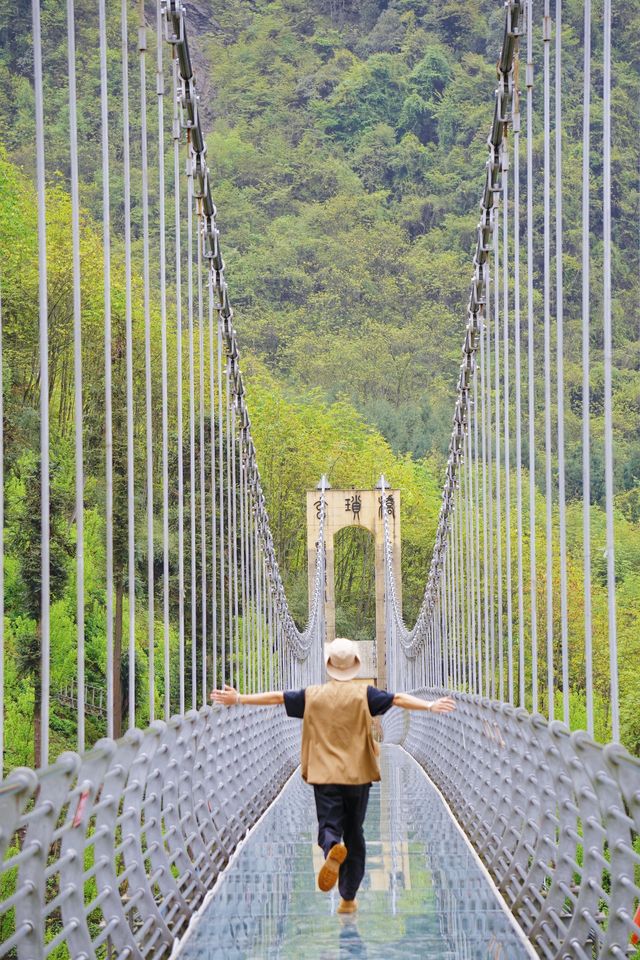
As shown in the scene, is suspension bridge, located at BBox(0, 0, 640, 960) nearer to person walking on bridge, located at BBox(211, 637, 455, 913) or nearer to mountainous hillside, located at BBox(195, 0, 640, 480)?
person walking on bridge, located at BBox(211, 637, 455, 913)

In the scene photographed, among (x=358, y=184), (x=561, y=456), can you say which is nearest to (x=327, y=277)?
(x=358, y=184)

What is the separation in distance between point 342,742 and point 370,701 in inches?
6.7

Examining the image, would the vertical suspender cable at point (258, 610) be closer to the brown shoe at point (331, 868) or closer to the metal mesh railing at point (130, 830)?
the metal mesh railing at point (130, 830)

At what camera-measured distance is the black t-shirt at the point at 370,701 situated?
564 cm

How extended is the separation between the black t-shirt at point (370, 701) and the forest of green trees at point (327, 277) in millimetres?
4958

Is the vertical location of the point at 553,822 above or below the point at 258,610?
below

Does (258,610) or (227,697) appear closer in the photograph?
(227,697)

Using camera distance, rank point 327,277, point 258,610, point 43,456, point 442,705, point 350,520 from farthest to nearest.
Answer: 1. point 327,277
2. point 350,520
3. point 258,610
4. point 442,705
5. point 43,456

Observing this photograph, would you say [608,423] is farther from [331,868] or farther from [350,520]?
[350,520]

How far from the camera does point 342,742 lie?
18.5 feet

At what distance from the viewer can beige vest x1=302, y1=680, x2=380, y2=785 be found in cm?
563

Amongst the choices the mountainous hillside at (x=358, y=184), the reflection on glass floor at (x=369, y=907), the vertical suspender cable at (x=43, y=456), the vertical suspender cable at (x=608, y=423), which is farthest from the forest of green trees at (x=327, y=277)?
the vertical suspender cable at (x=43, y=456)

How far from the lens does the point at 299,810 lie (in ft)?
31.8

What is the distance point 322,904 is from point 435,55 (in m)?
78.7
